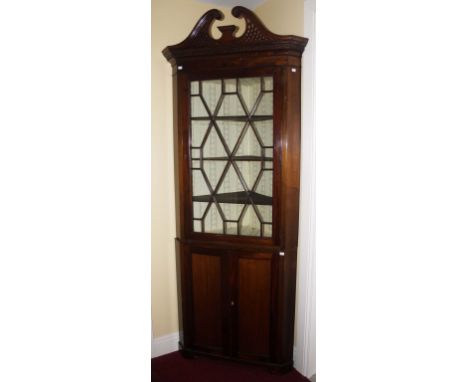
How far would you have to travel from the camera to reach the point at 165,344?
217 cm

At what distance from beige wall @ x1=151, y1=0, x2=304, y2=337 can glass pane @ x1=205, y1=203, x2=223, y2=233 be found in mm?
355

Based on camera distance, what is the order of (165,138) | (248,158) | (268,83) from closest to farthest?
(268,83), (248,158), (165,138)

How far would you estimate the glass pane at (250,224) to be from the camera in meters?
1.85

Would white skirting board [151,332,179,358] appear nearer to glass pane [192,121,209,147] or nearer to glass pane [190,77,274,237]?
glass pane [190,77,274,237]

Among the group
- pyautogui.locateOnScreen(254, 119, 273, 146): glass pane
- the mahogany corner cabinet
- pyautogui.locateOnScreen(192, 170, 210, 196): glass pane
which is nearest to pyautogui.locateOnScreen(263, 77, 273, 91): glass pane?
the mahogany corner cabinet

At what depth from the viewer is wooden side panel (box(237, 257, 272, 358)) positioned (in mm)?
1789

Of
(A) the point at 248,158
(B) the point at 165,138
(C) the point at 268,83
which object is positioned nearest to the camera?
(C) the point at 268,83

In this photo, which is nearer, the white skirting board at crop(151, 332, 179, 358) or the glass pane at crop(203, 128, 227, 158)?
the glass pane at crop(203, 128, 227, 158)

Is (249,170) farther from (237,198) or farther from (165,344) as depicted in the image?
(165,344)

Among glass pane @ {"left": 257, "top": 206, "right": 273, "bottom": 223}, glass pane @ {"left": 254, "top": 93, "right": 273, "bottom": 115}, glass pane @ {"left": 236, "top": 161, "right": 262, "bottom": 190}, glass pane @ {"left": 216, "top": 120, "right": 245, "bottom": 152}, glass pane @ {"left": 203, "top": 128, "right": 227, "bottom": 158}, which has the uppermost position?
glass pane @ {"left": 254, "top": 93, "right": 273, "bottom": 115}

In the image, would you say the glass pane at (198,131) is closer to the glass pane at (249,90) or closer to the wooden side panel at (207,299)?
the glass pane at (249,90)

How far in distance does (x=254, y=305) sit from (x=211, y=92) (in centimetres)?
120

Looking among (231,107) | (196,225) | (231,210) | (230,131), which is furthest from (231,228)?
(231,107)
